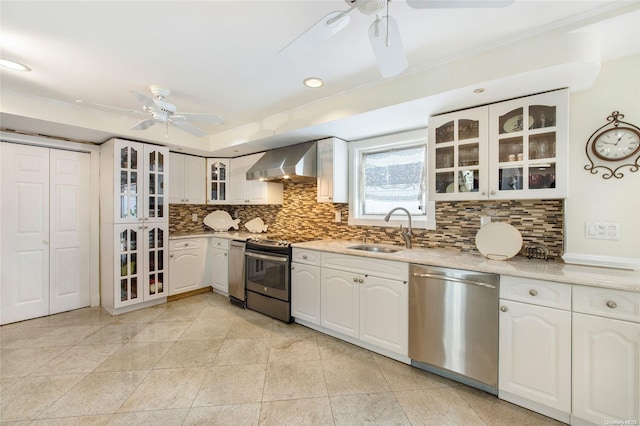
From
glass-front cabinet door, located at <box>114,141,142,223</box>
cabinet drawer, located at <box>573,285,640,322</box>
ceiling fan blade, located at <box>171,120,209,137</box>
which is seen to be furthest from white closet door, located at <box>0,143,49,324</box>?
cabinet drawer, located at <box>573,285,640,322</box>

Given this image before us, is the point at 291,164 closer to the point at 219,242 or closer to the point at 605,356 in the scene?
the point at 219,242

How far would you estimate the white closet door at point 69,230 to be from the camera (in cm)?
334

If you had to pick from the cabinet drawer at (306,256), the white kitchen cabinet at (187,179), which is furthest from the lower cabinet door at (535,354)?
the white kitchen cabinet at (187,179)

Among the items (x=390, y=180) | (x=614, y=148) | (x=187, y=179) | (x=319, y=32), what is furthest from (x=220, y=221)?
(x=614, y=148)

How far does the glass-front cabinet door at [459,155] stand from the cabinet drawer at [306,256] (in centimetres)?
125

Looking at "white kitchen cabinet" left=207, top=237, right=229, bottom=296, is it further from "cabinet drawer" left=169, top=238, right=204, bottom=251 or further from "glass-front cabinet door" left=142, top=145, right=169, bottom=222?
"glass-front cabinet door" left=142, top=145, right=169, bottom=222

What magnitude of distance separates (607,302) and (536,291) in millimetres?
304

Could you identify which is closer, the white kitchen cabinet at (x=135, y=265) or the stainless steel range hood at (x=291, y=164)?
the stainless steel range hood at (x=291, y=164)

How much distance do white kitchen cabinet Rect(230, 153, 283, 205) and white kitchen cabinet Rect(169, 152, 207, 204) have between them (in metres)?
0.48

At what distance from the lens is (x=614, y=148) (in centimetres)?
186

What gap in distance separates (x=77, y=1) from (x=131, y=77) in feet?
2.78

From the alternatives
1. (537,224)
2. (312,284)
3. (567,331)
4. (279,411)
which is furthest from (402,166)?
(279,411)

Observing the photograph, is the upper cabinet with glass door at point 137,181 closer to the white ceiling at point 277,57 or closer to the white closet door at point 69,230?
the white closet door at point 69,230

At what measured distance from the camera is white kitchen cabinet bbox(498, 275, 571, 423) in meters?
1.61
